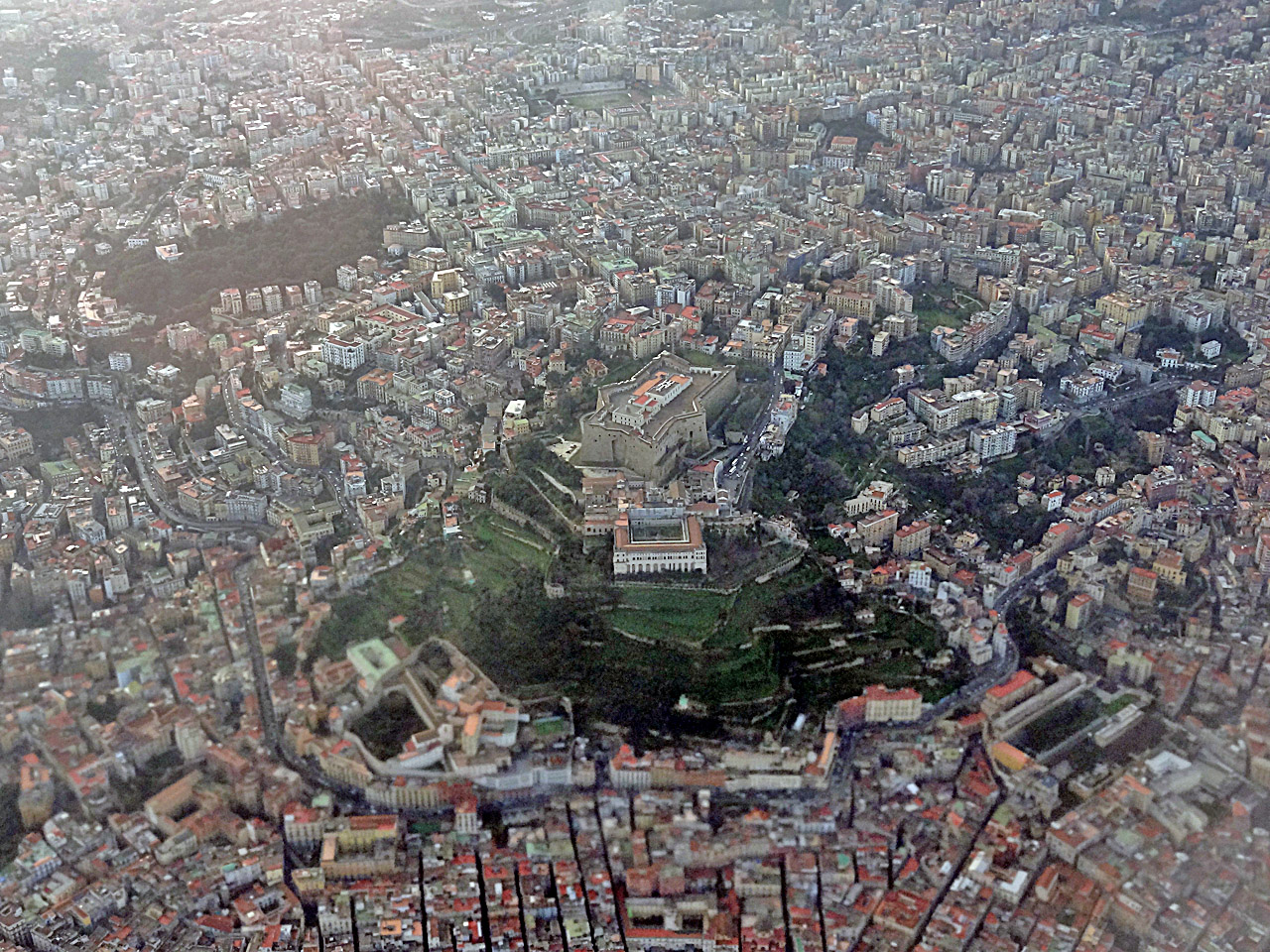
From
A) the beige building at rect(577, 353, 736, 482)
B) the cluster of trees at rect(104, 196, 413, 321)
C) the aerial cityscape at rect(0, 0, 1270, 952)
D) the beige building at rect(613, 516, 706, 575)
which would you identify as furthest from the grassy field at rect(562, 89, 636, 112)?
the beige building at rect(613, 516, 706, 575)

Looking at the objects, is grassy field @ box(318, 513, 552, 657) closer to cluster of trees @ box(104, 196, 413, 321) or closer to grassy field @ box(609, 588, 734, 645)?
grassy field @ box(609, 588, 734, 645)

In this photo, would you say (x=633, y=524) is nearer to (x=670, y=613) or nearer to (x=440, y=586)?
(x=670, y=613)

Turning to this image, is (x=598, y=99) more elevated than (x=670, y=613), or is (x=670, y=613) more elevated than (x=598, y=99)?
(x=598, y=99)

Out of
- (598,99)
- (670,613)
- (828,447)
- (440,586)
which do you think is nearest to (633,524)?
(670,613)

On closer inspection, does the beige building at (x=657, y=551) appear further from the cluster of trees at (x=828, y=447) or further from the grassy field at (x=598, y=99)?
the grassy field at (x=598, y=99)

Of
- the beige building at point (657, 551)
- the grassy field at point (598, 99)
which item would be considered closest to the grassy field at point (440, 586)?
the beige building at point (657, 551)

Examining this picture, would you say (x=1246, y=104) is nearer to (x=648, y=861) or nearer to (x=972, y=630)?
(x=972, y=630)
